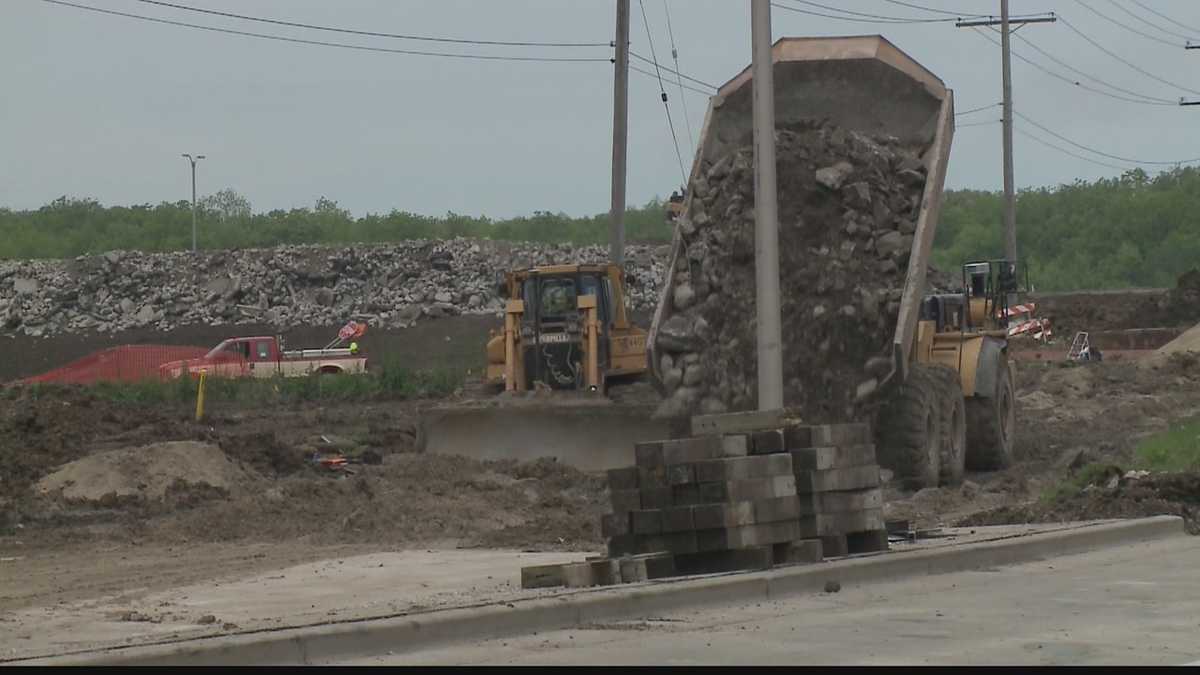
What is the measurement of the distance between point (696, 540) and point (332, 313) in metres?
57.9

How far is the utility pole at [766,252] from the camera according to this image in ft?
56.7

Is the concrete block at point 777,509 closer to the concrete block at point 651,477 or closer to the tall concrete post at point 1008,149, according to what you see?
the concrete block at point 651,477

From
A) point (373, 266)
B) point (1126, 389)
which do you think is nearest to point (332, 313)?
point (373, 266)

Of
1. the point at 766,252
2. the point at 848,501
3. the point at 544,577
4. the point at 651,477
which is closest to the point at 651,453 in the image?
the point at 651,477

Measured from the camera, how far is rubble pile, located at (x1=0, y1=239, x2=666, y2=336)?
231 ft

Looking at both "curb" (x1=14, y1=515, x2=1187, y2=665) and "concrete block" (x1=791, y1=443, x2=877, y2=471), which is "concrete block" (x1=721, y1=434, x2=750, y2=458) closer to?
"concrete block" (x1=791, y1=443, x2=877, y2=471)

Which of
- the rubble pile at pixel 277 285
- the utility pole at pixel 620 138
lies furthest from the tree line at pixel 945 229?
the utility pole at pixel 620 138

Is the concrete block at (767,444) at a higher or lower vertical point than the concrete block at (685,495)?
higher

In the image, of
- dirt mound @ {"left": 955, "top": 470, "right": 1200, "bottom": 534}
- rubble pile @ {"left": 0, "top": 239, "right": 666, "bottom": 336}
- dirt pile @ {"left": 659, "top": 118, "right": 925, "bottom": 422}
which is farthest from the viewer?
rubble pile @ {"left": 0, "top": 239, "right": 666, "bottom": 336}

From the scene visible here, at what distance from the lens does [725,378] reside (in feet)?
70.9

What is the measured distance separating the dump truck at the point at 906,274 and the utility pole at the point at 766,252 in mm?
3566

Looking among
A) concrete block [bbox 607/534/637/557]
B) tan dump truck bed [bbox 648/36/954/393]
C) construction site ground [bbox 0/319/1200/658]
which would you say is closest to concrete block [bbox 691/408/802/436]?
concrete block [bbox 607/534/637/557]

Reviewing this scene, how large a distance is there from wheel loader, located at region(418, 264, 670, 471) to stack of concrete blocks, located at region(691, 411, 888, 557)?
24.4 feet

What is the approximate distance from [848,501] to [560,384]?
36.8 feet
